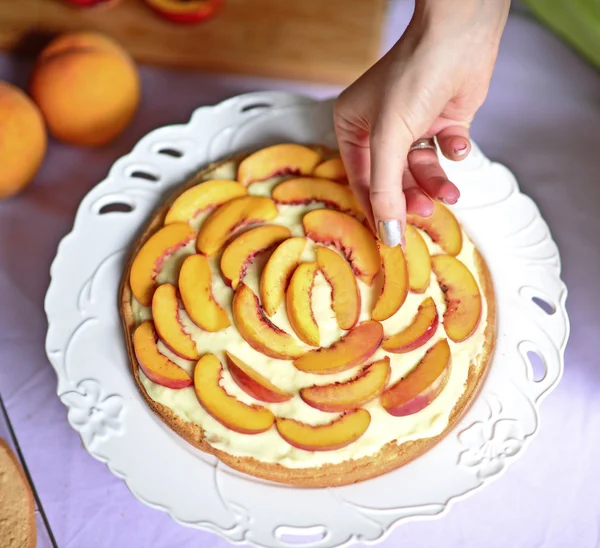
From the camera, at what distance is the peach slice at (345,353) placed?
5.25 feet

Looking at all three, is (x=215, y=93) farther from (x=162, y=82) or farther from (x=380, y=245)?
(x=380, y=245)

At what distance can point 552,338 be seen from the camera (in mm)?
1770

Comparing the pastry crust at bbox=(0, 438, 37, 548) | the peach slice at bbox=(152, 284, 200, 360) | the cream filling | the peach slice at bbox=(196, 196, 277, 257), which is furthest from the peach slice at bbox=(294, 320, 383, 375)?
the pastry crust at bbox=(0, 438, 37, 548)

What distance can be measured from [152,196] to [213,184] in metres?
0.22

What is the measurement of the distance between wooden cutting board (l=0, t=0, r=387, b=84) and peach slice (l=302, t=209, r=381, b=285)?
2.46ft

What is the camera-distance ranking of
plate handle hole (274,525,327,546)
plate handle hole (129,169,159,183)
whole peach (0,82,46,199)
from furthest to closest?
plate handle hole (129,169,159,183) → whole peach (0,82,46,199) → plate handle hole (274,525,327,546)

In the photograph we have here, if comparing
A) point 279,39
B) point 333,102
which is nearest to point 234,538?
point 333,102

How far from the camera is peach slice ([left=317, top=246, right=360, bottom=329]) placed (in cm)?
167

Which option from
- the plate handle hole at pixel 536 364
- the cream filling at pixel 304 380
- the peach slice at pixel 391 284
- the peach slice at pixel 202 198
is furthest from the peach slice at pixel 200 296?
the plate handle hole at pixel 536 364

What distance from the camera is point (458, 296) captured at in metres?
1.73

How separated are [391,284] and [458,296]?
19cm

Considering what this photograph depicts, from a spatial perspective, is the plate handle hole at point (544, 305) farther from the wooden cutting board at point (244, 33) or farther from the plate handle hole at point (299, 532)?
the wooden cutting board at point (244, 33)

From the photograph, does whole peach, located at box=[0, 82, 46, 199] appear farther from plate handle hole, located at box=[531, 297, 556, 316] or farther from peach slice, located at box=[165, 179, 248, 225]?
plate handle hole, located at box=[531, 297, 556, 316]

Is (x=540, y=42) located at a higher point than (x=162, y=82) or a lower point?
higher
